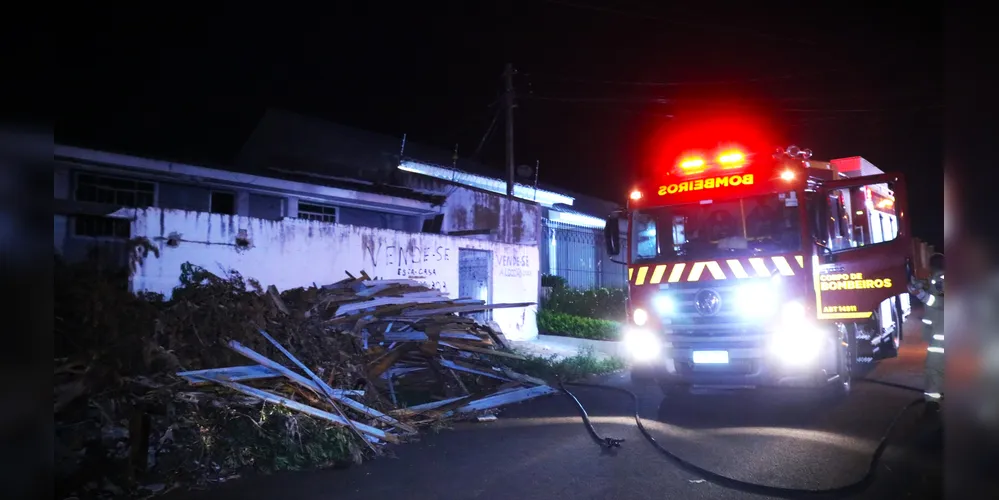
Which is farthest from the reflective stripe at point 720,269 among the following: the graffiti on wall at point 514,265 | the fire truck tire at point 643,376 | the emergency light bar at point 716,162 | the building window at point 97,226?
the building window at point 97,226

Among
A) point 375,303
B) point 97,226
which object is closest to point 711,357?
point 375,303

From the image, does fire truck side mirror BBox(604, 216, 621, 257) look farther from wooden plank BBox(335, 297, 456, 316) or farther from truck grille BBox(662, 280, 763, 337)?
wooden plank BBox(335, 297, 456, 316)

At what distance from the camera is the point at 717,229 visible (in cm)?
763

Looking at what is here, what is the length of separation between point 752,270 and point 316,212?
11.2m

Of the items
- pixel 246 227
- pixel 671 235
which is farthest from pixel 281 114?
pixel 671 235

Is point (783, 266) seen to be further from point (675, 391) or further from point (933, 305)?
point (675, 391)

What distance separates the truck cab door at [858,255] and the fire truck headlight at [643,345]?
6.60 ft

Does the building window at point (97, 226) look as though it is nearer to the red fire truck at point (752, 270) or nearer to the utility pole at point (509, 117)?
the red fire truck at point (752, 270)

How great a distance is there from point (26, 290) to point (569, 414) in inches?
254

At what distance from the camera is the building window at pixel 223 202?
13711 millimetres

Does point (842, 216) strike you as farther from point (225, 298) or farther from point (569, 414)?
point (225, 298)

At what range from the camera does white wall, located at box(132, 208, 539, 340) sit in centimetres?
950

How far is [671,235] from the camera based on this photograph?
26.1 ft

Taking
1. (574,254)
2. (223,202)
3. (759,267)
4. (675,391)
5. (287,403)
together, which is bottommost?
(675,391)
